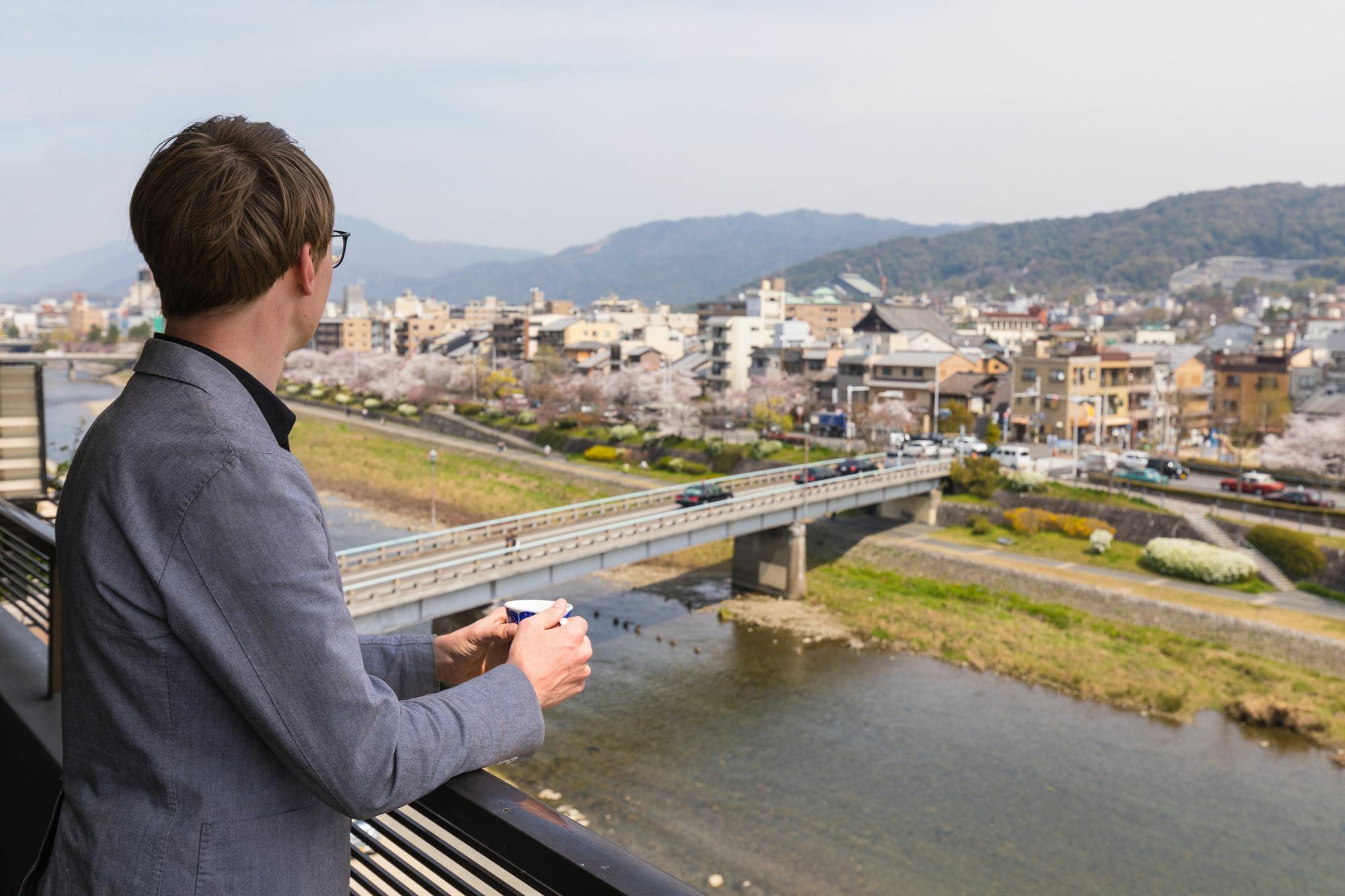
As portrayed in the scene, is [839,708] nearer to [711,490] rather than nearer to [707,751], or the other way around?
[707,751]

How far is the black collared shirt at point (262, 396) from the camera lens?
4.15ft

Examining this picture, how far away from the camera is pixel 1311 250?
17738cm

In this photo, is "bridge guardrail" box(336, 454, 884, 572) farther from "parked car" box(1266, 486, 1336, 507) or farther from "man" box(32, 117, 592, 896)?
"man" box(32, 117, 592, 896)

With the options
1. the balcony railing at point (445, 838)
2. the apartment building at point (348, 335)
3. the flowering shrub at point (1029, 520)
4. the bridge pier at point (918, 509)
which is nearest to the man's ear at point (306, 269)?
the balcony railing at point (445, 838)

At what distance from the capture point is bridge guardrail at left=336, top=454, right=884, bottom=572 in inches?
741

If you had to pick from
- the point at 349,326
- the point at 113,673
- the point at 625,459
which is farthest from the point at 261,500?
the point at 349,326

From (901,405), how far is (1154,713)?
2657 cm

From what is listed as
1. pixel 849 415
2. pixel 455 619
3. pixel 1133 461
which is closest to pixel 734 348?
pixel 849 415

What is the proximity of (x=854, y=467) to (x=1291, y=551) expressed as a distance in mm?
11817

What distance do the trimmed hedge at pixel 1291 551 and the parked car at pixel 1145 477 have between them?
6461mm

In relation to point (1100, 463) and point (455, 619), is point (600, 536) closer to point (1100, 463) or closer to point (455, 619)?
point (455, 619)

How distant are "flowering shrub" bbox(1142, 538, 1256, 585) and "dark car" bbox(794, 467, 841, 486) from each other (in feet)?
30.0

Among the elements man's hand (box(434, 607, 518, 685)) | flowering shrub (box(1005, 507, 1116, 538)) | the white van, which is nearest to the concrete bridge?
flowering shrub (box(1005, 507, 1116, 538))

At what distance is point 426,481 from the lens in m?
42.0
